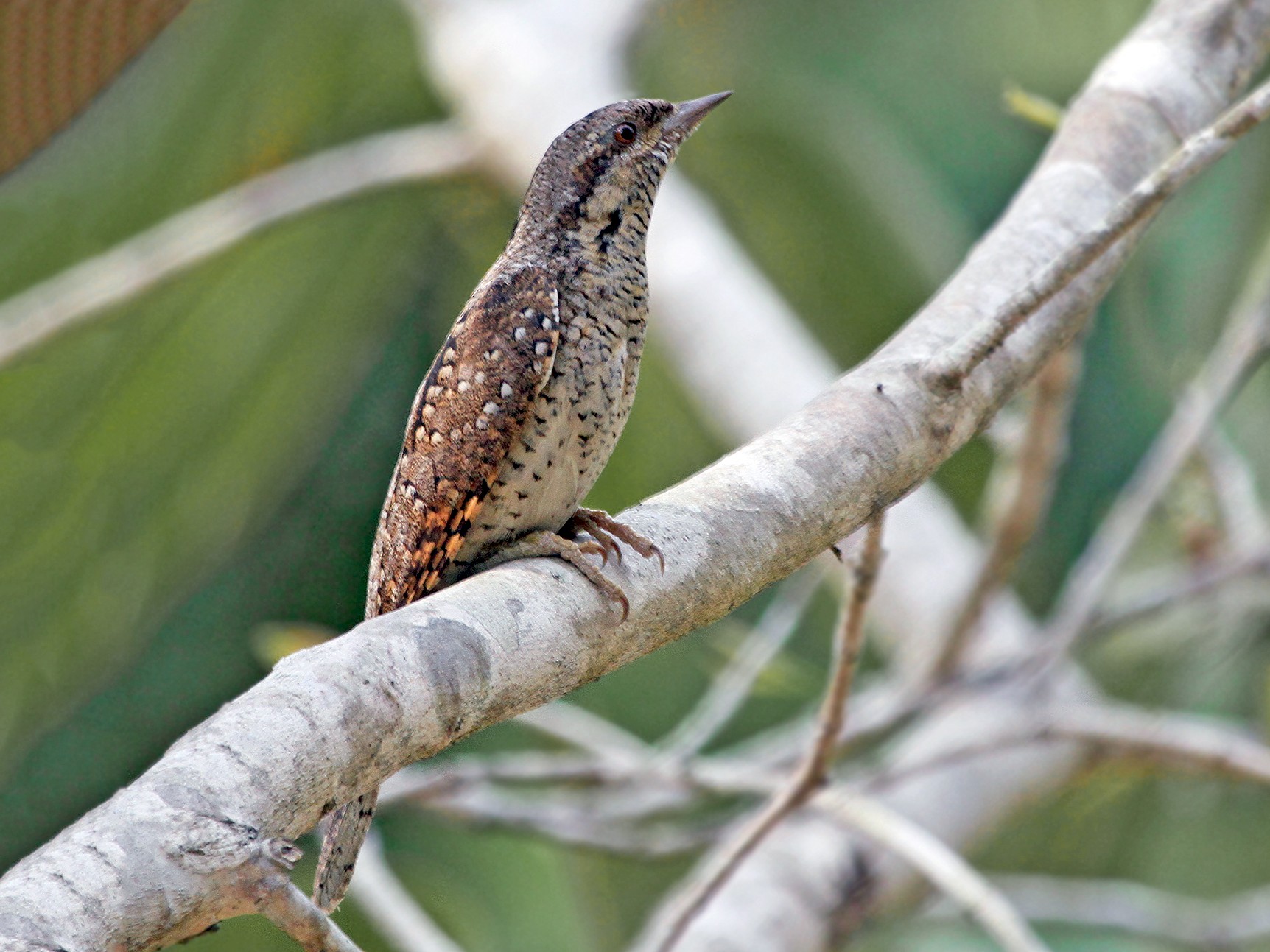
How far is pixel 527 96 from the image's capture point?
13.5 ft

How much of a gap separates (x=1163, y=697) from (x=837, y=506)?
3962 millimetres

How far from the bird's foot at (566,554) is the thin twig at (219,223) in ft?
5.10

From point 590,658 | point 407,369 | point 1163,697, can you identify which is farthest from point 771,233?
point 590,658

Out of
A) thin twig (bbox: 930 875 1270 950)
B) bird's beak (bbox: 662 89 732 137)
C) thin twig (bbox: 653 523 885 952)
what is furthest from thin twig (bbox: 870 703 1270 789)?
bird's beak (bbox: 662 89 732 137)

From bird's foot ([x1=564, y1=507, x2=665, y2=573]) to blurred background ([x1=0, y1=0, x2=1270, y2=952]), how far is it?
1095 mm

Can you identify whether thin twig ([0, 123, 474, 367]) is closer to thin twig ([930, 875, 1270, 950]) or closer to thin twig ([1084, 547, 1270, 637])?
thin twig ([1084, 547, 1270, 637])

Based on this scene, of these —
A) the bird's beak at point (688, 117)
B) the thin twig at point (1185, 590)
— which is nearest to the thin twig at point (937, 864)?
the thin twig at point (1185, 590)

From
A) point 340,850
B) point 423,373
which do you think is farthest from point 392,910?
point 423,373

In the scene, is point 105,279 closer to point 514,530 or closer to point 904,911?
point 514,530

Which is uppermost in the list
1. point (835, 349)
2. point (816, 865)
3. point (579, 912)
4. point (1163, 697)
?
point (835, 349)

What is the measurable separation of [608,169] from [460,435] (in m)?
0.55

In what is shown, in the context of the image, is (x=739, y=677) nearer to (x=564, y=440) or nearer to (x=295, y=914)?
(x=564, y=440)

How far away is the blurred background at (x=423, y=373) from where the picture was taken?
13.7 ft

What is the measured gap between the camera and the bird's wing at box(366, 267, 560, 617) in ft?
6.13
